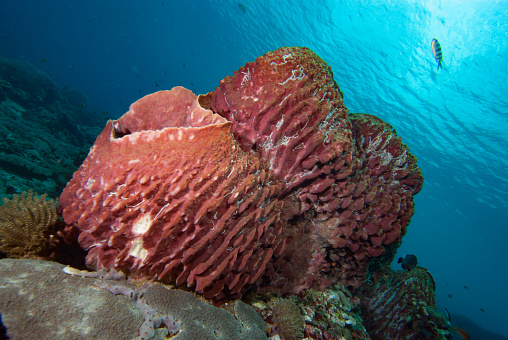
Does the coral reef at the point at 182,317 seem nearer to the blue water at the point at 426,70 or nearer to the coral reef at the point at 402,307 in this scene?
the coral reef at the point at 402,307

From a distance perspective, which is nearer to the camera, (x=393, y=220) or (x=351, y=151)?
(x=351, y=151)

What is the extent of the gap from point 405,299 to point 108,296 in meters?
4.93

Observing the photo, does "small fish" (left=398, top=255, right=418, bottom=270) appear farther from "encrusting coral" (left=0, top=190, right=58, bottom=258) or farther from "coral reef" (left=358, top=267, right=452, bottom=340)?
"encrusting coral" (left=0, top=190, right=58, bottom=258)

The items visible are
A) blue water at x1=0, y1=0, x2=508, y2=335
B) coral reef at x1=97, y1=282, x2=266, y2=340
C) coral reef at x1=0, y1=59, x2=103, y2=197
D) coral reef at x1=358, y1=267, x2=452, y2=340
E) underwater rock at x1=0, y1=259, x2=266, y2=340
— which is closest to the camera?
underwater rock at x1=0, y1=259, x2=266, y2=340

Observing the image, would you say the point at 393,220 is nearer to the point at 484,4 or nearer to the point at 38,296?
the point at 38,296

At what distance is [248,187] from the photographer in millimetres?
2504

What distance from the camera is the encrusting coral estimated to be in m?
2.29

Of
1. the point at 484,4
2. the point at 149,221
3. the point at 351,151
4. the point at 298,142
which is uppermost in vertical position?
the point at 484,4

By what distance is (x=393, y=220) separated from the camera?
381 cm

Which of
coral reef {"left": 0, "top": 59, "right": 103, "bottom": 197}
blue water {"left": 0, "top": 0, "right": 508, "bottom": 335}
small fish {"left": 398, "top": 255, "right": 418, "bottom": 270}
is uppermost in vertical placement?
blue water {"left": 0, "top": 0, "right": 508, "bottom": 335}

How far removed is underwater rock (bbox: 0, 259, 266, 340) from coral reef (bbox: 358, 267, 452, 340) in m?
3.51

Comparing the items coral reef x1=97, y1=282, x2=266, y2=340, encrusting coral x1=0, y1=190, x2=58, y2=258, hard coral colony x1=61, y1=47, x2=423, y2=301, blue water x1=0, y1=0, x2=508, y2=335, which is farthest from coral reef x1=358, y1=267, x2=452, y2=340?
blue water x1=0, y1=0, x2=508, y2=335

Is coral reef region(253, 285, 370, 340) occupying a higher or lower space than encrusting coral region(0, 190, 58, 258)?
higher

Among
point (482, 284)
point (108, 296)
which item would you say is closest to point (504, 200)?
point (108, 296)
